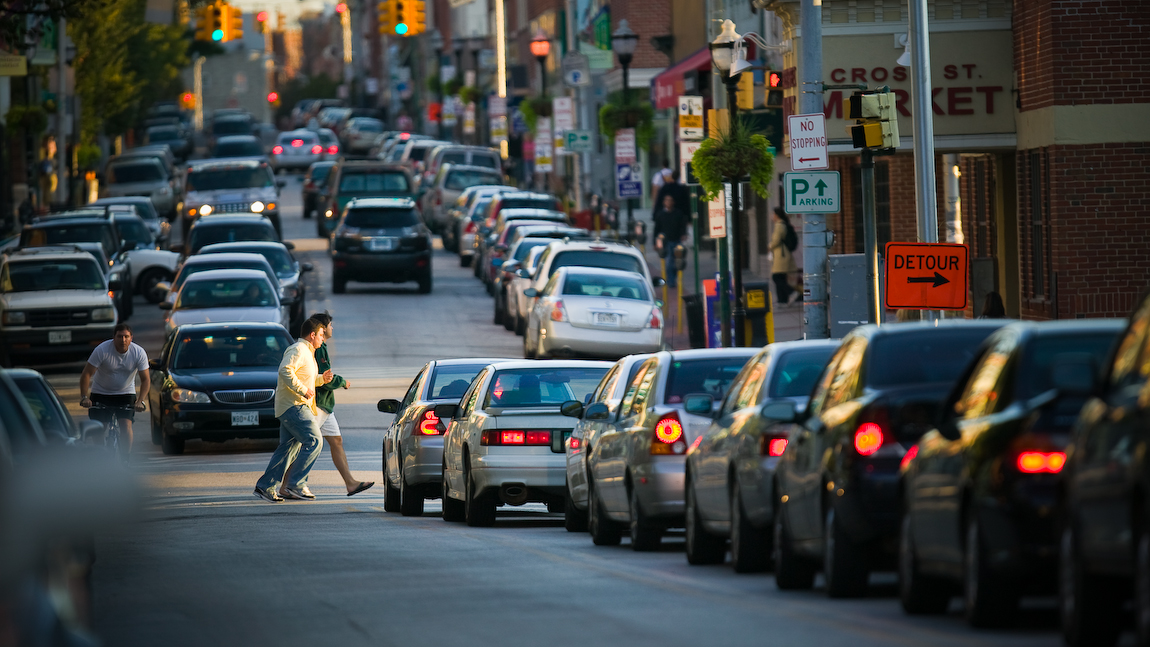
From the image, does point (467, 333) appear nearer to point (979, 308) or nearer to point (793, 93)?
point (793, 93)

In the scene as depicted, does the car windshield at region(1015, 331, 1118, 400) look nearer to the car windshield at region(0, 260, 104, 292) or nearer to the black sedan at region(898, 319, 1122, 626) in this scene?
the black sedan at region(898, 319, 1122, 626)

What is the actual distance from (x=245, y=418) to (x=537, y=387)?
787 cm

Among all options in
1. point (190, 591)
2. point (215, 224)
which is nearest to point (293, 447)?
point (190, 591)

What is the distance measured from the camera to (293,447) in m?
20.1

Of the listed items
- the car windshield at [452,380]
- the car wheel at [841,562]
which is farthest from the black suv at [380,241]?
the car wheel at [841,562]

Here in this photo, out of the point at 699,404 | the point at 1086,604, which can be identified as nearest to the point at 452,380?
the point at 699,404

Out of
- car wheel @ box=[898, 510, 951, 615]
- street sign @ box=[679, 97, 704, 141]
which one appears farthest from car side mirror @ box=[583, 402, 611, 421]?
street sign @ box=[679, 97, 704, 141]

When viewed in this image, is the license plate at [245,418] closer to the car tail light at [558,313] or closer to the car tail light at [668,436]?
the car tail light at [558,313]

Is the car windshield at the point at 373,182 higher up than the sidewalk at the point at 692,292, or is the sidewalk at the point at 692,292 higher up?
the car windshield at the point at 373,182

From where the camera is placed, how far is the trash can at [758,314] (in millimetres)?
27344

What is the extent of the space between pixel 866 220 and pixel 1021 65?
728 centimetres

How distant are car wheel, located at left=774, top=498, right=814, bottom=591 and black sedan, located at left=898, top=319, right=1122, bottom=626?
4.56 feet

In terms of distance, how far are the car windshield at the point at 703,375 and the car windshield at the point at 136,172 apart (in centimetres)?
4914

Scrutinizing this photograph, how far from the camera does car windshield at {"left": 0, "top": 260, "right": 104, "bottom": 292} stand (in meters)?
33.5
